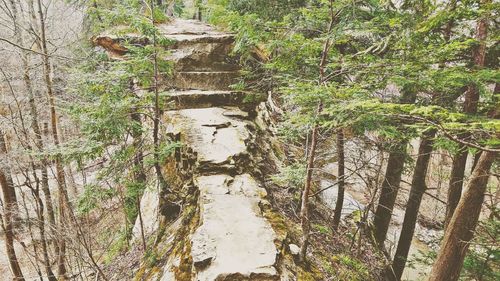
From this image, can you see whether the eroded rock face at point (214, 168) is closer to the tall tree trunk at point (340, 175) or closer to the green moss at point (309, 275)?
the green moss at point (309, 275)

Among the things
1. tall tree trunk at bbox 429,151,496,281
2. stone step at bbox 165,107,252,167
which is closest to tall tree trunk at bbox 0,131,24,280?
stone step at bbox 165,107,252,167

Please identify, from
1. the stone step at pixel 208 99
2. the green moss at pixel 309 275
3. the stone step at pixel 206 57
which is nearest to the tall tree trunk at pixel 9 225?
the stone step at pixel 208 99

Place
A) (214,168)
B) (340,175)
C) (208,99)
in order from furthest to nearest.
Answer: (208,99) → (340,175) → (214,168)

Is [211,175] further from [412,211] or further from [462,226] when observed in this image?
[412,211]

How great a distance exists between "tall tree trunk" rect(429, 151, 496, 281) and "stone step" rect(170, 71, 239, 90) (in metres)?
7.07

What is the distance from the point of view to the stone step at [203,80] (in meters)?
10.1

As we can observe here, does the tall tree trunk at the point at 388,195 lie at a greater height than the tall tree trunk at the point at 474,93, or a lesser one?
lesser

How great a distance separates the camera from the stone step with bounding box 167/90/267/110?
29.9ft

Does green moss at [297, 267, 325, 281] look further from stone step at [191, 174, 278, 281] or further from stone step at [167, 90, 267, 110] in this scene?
stone step at [167, 90, 267, 110]

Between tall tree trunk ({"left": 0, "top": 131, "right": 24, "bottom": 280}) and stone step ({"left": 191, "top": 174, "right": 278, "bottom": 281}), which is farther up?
stone step ({"left": 191, "top": 174, "right": 278, "bottom": 281})

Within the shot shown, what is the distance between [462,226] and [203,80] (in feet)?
25.8

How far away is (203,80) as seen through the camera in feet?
33.3

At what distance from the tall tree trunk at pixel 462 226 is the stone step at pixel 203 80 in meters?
7.07

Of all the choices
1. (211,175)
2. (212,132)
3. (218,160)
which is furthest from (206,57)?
(211,175)
